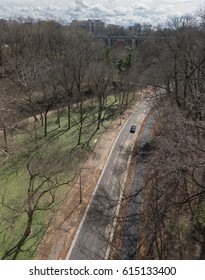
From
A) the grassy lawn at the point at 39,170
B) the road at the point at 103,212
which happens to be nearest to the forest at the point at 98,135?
the grassy lawn at the point at 39,170

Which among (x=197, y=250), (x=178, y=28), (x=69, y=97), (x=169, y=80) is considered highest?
(x=178, y=28)

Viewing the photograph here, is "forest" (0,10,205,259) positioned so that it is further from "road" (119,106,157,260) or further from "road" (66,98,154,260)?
"road" (66,98,154,260)

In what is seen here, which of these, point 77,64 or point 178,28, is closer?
point 178,28

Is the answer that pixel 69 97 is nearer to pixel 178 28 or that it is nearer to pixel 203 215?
pixel 178 28

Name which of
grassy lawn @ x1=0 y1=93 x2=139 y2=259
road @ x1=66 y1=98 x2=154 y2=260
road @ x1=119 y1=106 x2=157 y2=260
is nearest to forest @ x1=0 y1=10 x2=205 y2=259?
grassy lawn @ x1=0 y1=93 x2=139 y2=259

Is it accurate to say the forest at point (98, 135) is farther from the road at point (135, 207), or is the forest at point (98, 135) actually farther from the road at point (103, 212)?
the road at point (103, 212)

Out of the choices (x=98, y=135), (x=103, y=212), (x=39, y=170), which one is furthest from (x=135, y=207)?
(x=98, y=135)

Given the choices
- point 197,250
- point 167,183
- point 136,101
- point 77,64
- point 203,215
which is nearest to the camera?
point 197,250
